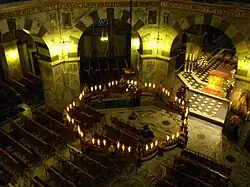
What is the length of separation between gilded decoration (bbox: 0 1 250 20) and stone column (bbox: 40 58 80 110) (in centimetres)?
285

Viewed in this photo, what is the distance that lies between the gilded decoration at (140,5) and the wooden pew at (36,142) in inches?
203

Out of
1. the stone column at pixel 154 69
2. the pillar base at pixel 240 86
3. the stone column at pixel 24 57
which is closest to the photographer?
the pillar base at pixel 240 86

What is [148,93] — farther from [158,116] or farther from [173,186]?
[173,186]

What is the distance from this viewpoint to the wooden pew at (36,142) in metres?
12.3

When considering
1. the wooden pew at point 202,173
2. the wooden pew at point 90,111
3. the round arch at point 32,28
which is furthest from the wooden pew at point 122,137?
the round arch at point 32,28

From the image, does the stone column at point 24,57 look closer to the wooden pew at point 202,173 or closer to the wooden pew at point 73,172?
the wooden pew at point 73,172

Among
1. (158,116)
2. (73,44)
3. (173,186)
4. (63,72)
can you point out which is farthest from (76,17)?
(173,186)

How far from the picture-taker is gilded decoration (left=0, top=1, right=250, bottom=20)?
12.8m

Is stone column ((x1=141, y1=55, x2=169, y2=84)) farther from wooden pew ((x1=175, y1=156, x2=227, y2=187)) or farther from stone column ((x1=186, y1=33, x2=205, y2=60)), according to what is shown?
wooden pew ((x1=175, y1=156, x2=227, y2=187))

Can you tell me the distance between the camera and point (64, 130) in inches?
523

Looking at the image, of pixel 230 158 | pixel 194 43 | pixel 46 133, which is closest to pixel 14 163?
pixel 46 133

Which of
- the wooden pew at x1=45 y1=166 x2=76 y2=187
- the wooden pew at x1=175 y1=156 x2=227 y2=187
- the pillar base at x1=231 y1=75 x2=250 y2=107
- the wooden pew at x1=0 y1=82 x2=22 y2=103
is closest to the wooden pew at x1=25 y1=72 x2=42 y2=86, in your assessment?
the wooden pew at x1=0 y1=82 x2=22 y2=103

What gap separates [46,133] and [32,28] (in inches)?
204

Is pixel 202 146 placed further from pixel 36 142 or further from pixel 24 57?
pixel 24 57
